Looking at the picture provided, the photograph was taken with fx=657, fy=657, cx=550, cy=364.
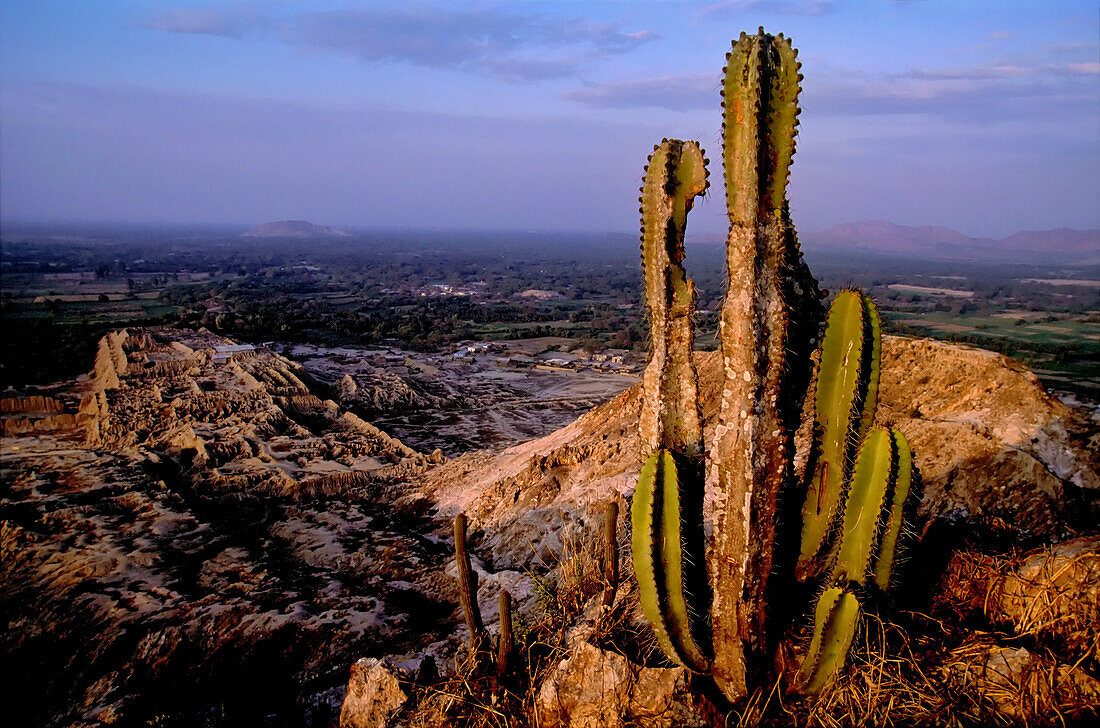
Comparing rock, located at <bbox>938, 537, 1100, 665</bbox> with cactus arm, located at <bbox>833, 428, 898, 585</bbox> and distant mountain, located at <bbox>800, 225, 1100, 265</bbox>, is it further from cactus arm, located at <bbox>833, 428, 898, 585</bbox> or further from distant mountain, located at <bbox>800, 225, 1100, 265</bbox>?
distant mountain, located at <bbox>800, 225, 1100, 265</bbox>

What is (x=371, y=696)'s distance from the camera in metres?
3.51

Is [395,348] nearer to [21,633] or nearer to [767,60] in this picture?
[21,633]

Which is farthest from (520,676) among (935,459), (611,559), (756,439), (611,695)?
(935,459)

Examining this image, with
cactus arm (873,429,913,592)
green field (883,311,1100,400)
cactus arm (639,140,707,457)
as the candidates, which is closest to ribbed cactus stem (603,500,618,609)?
cactus arm (639,140,707,457)

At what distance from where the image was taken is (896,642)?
316 cm

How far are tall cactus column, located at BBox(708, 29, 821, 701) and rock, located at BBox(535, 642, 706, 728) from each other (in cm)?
30

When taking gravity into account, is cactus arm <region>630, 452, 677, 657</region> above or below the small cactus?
above

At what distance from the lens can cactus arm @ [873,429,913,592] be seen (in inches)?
117

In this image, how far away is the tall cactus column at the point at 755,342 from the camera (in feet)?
8.95

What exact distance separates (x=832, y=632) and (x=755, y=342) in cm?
129

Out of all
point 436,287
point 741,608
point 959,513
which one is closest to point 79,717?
point 741,608

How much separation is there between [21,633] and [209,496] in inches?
143

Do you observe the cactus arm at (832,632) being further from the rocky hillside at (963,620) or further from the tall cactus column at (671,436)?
the tall cactus column at (671,436)

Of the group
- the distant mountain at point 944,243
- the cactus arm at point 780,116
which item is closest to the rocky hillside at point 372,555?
the cactus arm at point 780,116
